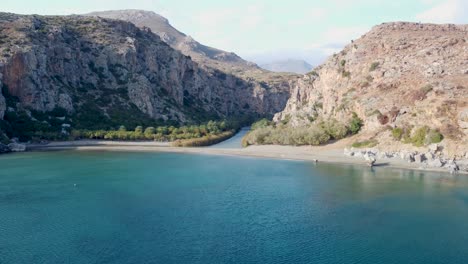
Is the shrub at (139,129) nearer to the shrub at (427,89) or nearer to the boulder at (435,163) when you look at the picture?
the shrub at (427,89)

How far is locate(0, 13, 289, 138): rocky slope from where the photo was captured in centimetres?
10919

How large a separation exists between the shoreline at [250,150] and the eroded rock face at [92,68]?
1786 centimetres

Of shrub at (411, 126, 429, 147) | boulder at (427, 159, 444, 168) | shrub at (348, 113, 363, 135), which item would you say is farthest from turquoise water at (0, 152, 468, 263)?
shrub at (348, 113, 363, 135)

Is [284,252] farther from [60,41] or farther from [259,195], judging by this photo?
[60,41]

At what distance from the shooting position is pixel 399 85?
316ft

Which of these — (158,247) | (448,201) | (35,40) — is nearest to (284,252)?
(158,247)

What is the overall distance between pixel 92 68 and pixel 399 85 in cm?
8829

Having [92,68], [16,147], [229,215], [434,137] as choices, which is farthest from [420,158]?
[92,68]

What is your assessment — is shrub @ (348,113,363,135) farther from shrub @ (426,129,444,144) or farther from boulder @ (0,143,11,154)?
boulder @ (0,143,11,154)

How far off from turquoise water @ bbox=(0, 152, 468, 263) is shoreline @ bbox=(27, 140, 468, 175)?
6156mm

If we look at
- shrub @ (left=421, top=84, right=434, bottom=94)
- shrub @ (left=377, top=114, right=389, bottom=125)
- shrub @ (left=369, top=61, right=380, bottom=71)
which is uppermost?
shrub @ (left=369, top=61, right=380, bottom=71)

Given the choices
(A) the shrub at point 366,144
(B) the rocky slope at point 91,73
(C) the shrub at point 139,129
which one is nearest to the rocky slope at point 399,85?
(A) the shrub at point 366,144

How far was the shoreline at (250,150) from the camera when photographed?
80688 mm

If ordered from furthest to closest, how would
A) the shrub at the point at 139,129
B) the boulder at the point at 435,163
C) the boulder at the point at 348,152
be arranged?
the shrub at the point at 139,129
the boulder at the point at 348,152
the boulder at the point at 435,163
